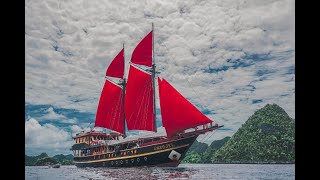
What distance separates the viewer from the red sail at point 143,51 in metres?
9.46

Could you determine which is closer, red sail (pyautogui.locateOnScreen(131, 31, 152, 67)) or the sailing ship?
red sail (pyautogui.locateOnScreen(131, 31, 152, 67))

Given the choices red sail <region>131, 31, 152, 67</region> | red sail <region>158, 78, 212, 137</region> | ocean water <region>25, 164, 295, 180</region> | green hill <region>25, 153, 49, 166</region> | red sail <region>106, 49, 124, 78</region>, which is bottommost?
ocean water <region>25, 164, 295, 180</region>

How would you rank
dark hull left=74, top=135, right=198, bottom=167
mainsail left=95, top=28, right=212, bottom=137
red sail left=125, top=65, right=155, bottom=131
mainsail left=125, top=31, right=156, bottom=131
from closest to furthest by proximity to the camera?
mainsail left=95, top=28, right=212, bottom=137, dark hull left=74, top=135, right=198, bottom=167, mainsail left=125, top=31, right=156, bottom=131, red sail left=125, top=65, right=155, bottom=131

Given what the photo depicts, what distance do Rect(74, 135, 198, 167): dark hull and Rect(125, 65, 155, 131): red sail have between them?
75cm

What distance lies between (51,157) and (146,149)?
4081mm

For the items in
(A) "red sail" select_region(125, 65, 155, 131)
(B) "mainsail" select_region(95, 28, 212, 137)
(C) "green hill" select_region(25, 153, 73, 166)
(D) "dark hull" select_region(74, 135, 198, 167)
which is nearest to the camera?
(C) "green hill" select_region(25, 153, 73, 166)

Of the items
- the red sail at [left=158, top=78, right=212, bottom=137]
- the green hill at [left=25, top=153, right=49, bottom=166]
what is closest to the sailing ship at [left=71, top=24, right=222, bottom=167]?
the red sail at [left=158, top=78, right=212, bottom=137]

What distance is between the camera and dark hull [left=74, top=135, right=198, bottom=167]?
39.0ft

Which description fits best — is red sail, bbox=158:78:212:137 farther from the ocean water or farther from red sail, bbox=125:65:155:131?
the ocean water

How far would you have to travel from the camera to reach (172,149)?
12430mm

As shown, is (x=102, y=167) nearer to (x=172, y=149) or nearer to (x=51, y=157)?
(x=172, y=149)

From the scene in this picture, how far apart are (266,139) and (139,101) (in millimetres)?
4622
